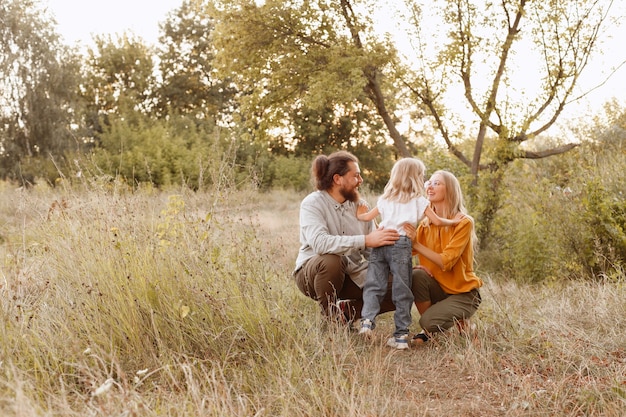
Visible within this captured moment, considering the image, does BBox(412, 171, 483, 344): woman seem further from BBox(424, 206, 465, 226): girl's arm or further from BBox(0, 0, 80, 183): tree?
BBox(0, 0, 80, 183): tree

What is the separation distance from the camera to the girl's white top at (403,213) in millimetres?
4082

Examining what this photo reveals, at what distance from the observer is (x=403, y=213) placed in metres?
4.10

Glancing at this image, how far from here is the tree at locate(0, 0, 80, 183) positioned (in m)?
19.1

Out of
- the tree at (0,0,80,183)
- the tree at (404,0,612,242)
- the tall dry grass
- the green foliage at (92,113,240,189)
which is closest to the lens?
the tall dry grass

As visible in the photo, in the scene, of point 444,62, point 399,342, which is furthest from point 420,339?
point 444,62

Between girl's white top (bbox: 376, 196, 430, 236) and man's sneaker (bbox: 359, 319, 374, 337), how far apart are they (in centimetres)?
66

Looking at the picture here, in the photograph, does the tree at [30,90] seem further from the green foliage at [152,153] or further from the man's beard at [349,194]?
the man's beard at [349,194]

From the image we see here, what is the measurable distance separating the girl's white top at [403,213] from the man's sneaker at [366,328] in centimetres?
66

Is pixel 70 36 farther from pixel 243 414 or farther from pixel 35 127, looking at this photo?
pixel 243 414

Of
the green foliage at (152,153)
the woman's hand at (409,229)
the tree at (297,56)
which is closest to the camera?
the woman's hand at (409,229)

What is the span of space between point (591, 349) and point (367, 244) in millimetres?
1549

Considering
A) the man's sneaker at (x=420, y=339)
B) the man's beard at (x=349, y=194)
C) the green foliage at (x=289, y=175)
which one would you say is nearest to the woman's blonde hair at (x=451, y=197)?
the man's beard at (x=349, y=194)

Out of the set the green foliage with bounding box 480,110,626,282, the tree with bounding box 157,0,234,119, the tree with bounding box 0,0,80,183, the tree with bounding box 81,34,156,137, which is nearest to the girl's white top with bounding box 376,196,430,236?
the green foliage with bounding box 480,110,626,282

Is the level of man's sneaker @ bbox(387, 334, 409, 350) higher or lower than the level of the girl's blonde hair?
lower
